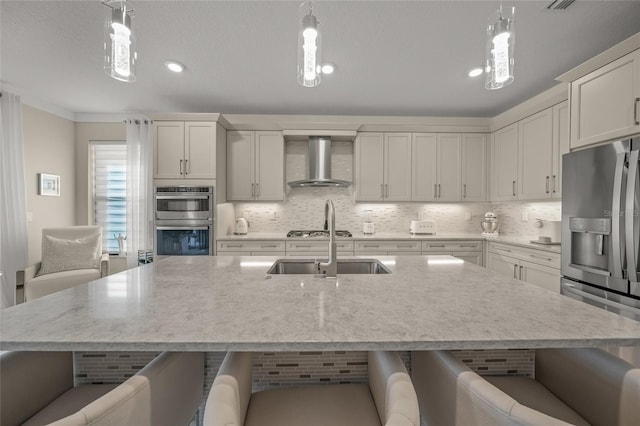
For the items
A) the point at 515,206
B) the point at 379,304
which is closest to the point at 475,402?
the point at 379,304

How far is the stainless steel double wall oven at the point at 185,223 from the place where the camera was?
11.3 ft

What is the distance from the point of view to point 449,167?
395 centimetres

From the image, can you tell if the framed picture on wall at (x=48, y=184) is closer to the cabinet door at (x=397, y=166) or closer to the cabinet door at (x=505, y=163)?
the cabinet door at (x=397, y=166)

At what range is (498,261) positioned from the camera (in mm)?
3459

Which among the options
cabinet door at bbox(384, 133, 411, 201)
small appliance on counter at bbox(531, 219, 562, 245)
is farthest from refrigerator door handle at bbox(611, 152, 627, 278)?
cabinet door at bbox(384, 133, 411, 201)

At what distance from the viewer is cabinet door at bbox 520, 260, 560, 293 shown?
8.73ft

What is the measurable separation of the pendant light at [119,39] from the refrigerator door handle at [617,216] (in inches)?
115

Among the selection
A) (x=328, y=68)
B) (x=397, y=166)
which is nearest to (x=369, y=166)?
(x=397, y=166)

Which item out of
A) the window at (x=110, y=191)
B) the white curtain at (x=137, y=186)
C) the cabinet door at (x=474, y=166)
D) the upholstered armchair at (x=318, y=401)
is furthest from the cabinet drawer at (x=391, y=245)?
the window at (x=110, y=191)

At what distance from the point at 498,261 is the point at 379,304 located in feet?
10.2

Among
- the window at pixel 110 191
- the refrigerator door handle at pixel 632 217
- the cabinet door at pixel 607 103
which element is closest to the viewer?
the refrigerator door handle at pixel 632 217

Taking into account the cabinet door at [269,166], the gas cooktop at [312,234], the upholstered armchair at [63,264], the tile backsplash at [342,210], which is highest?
the cabinet door at [269,166]

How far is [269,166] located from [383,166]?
5.12 feet

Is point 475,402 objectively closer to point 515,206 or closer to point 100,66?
point 100,66
